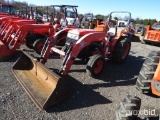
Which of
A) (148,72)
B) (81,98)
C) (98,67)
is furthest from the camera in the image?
(98,67)

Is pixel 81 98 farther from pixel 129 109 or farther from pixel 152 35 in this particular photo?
pixel 152 35

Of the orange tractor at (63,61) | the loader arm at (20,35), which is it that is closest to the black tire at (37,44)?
the loader arm at (20,35)

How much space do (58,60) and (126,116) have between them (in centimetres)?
523

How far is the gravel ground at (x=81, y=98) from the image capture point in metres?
3.84

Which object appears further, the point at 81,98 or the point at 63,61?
the point at 63,61

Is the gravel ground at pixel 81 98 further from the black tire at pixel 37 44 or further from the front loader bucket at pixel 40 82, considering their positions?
the black tire at pixel 37 44

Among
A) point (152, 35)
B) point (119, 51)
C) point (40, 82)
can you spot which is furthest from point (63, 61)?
point (152, 35)

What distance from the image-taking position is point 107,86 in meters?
5.39

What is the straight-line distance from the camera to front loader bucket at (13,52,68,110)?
4004 millimetres

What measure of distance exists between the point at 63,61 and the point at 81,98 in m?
1.05

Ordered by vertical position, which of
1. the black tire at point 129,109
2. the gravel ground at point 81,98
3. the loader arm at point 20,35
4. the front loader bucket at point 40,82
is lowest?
the gravel ground at point 81,98

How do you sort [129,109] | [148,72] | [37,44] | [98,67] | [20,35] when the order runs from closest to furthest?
[129,109] → [148,72] → [98,67] → [20,35] → [37,44]

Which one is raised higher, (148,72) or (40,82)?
(148,72)

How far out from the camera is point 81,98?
4.56 m
